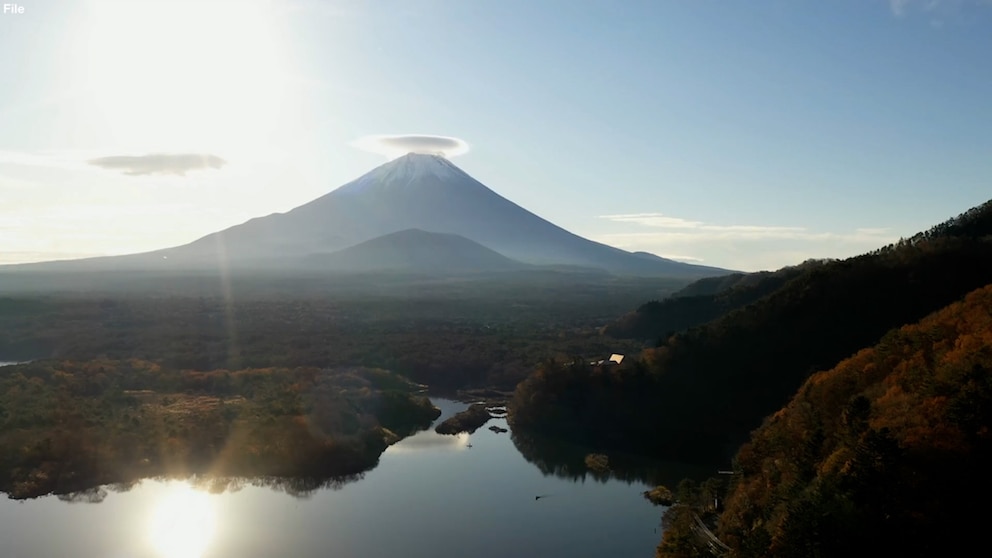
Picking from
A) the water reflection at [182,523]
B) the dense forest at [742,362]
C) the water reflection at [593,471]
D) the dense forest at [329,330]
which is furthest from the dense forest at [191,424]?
the dense forest at [742,362]

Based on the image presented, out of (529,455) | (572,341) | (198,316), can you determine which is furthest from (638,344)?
(198,316)

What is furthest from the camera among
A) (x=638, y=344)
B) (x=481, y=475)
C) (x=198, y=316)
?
(x=198, y=316)

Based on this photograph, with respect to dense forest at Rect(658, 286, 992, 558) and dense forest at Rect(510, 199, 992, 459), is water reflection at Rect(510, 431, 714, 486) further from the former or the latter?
dense forest at Rect(658, 286, 992, 558)

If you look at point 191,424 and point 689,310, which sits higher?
point 689,310

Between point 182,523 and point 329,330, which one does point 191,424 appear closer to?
point 182,523

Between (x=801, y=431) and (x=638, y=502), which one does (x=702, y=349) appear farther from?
(x=801, y=431)

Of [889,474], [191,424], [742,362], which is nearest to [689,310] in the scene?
[742,362]
